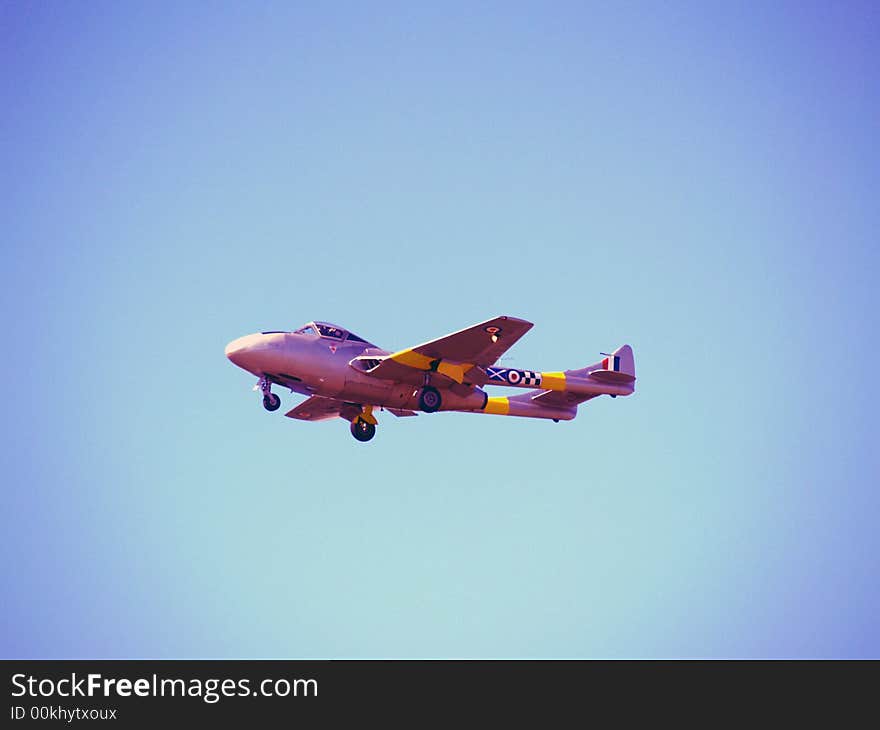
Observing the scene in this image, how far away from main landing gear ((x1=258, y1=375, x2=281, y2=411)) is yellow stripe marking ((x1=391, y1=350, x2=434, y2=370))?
4.50 metres

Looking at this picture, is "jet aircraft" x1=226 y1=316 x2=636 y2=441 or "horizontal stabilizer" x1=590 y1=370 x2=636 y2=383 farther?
"horizontal stabilizer" x1=590 y1=370 x2=636 y2=383

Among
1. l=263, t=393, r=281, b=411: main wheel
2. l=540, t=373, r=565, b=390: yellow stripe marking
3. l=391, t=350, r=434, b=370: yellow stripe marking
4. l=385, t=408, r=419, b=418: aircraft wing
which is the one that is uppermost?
l=391, t=350, r=434, b=370: yellow stripe marking

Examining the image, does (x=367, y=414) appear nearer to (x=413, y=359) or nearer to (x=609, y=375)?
(x=413, y=359)

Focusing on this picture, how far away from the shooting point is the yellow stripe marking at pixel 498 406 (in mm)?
47469

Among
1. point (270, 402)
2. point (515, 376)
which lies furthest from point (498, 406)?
point (270, 402)

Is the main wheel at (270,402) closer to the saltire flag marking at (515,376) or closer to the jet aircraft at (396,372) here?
the jet aircraft at (396,372)

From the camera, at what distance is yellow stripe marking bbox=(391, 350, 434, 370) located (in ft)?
144

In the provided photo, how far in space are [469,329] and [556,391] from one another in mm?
6720

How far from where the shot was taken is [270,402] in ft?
145

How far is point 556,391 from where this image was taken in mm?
47781

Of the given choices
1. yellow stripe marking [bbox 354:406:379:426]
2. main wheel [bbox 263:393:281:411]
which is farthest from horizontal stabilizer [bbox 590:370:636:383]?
main wheel [bbox 263:393:281:411]

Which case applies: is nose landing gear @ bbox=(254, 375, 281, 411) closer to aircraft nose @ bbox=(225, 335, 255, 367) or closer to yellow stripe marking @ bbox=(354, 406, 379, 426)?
aircraft nose @ bbox=(225, 335, 255, 367)

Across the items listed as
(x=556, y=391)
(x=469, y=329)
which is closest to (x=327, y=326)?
(x=469, y=329)
